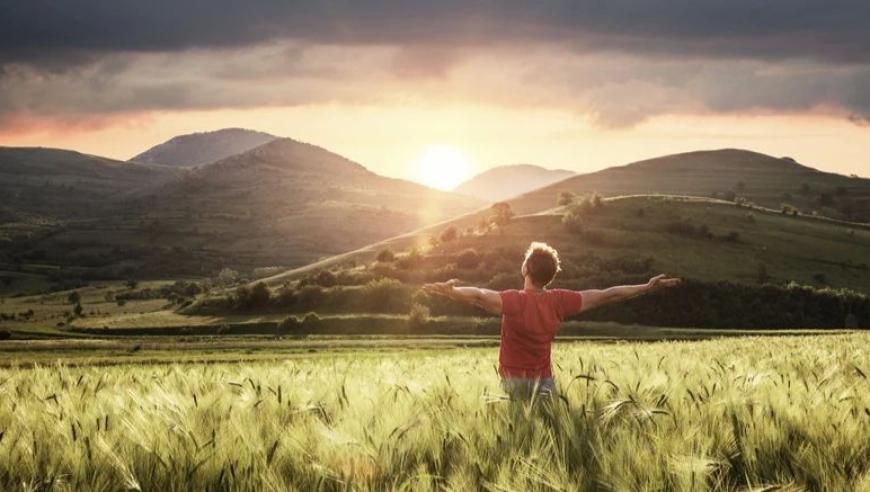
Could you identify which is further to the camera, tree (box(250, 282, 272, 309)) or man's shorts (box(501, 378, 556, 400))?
tree (box(250, 282, 272, 309))

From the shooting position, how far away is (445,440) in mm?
5285

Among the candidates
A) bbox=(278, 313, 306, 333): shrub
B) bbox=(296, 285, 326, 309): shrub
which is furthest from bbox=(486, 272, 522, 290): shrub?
bbox=(278, 313, 306, 333): shrub

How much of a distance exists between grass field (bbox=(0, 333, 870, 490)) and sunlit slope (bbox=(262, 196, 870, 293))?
353 ft

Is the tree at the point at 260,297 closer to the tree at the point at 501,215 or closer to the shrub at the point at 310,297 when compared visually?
the shrub at the point at 310,297

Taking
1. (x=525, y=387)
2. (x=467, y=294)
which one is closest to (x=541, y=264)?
(x=467, y=294)

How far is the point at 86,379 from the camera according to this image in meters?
9.64

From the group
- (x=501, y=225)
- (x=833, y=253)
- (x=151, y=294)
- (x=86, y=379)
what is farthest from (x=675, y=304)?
(x=151, y=294)

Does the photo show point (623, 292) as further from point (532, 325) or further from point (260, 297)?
point (260, 297)

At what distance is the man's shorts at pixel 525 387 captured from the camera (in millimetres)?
7613

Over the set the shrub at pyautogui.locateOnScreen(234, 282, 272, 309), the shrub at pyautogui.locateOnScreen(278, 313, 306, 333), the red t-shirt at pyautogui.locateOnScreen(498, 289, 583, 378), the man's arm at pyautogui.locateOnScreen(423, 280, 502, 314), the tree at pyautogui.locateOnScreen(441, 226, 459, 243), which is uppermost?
the tree at pyautogui.locateOnScreen(441, 226, 459, 243)

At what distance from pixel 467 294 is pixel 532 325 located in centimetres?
107

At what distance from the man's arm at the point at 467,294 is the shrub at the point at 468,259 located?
377ft

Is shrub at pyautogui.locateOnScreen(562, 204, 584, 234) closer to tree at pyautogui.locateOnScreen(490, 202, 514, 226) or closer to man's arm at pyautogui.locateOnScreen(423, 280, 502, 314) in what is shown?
tree at pyautogui.locateOnScreen(490, 202, 514, 226)

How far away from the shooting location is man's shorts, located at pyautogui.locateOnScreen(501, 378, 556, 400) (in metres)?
7.61
